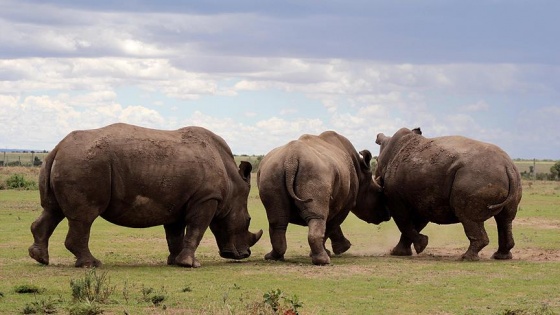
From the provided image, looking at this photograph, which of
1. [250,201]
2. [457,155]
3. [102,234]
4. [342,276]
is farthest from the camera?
[250,201]

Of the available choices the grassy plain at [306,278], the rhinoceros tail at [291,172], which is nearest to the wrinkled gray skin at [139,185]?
the grassy plain at [306,278]

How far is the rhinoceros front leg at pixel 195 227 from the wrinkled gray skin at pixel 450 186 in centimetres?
455

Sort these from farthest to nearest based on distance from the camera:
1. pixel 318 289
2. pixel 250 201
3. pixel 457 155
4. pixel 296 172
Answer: pixel 250 201 < pixel 457 155 < pixel 296 172 < pixel 318 289

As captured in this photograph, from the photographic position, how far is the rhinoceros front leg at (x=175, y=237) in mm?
18562

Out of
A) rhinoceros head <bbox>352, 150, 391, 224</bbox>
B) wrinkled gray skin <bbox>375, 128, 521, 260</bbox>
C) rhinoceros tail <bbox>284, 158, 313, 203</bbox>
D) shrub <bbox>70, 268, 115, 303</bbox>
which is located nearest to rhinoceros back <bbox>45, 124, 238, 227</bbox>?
Result: rhinoceros tail <bbox>284, 158, 313, 203</bbox>

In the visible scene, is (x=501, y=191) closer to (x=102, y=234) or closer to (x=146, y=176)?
(x=146, y=176)

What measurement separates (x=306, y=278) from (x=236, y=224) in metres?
3.22

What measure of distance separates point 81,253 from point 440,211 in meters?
7.35

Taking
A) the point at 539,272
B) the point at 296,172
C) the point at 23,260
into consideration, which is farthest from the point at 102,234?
the point at 539,272

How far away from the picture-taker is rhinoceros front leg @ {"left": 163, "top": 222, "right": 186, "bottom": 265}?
18.6 meters

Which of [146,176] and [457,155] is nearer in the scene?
[146,176]

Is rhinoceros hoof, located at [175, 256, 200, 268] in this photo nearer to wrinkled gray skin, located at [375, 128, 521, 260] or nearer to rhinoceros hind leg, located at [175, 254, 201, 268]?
rhinoceros hind leg, located at [175, 254, 201, 268]

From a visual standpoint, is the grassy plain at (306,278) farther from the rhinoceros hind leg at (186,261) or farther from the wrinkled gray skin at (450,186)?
the wrinkled gray skin at (450,186)

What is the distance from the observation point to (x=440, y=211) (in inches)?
797
